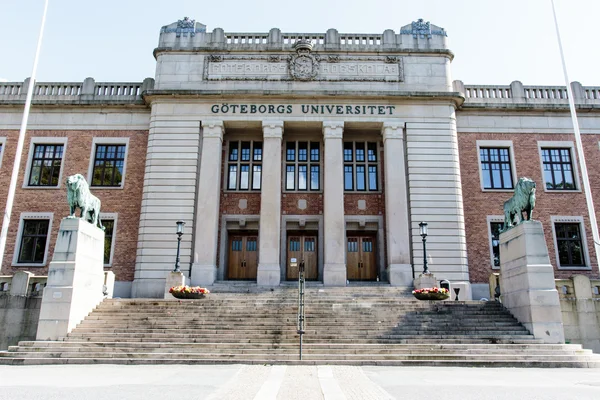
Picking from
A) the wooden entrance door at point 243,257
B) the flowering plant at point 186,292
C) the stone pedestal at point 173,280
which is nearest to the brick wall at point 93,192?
the stone pedestal at point 173,280

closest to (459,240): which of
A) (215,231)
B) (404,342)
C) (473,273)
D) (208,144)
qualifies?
(473,273)

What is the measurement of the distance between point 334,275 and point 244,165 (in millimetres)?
7844

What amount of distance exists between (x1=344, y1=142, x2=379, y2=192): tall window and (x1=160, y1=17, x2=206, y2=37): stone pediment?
33.3ft

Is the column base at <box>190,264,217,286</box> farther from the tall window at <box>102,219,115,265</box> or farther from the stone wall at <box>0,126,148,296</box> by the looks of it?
the tall window at <box>102,219,115,265</box>

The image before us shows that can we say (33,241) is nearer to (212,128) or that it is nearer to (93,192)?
(93,192)

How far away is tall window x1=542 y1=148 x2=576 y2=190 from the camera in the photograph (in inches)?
973

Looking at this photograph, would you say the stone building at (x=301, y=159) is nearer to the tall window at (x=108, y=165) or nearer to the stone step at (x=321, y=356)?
the tall window at (x=108, y=165)

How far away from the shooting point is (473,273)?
23125 mm

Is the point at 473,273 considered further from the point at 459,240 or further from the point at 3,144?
the point at 3,144

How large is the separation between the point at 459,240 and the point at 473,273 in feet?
6.30

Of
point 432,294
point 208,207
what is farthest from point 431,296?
point 208,207

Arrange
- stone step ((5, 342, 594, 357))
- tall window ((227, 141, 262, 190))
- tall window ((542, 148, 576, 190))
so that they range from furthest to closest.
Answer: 1. tall window ((227, 141, 262, 190))
2. tall window ((542, 148, 576, 190))
3. stone step ((5, 342, 594, 357))

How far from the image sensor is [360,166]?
25.5 meters

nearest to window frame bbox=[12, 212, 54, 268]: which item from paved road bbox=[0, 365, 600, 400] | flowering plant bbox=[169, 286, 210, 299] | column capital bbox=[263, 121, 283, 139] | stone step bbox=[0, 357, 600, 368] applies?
flowering plant bbox=[169, 286, 210, 299]
